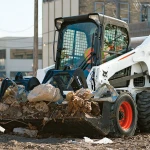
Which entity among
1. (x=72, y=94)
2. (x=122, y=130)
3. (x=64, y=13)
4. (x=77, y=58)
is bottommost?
(x=122, y=130)

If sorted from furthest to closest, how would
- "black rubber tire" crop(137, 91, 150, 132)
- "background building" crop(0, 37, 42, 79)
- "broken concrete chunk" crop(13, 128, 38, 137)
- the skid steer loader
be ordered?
"background building" crop(0, 37, 42, 79), "black rubber tire" crop(137, 91, 150, 132), "broken concrete chunk" crop(13, 128, 38, 137), the skid steer loader

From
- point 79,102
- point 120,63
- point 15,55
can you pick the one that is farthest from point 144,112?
point 15,55

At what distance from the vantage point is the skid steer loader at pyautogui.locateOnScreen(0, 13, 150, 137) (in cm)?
928

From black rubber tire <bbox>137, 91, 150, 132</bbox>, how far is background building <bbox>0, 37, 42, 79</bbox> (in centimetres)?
5664

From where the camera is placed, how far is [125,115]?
9.81 meters

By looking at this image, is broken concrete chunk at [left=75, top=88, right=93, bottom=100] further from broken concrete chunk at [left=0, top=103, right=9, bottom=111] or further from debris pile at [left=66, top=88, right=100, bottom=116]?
broken concrete chunk at [left=0, top=103, right=9, bottom=111]

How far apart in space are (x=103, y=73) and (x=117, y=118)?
107 centimetres

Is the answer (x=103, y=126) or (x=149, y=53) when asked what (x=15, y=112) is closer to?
(x=103, y=126)

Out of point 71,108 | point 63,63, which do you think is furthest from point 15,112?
point 63,63

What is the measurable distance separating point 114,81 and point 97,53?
32.4 inches

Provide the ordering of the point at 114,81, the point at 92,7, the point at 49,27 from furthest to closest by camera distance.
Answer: the point at 49,27
the point at 92,7
the point at 114,81

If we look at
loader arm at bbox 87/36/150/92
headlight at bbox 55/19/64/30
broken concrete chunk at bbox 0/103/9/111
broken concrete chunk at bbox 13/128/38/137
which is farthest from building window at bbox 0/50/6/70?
broken concrete chunk at bbox 0/103/9/111

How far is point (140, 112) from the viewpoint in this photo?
10156 millimetres

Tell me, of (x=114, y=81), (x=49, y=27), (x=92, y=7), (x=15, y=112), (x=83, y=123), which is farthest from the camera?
(x=49, y=27)
